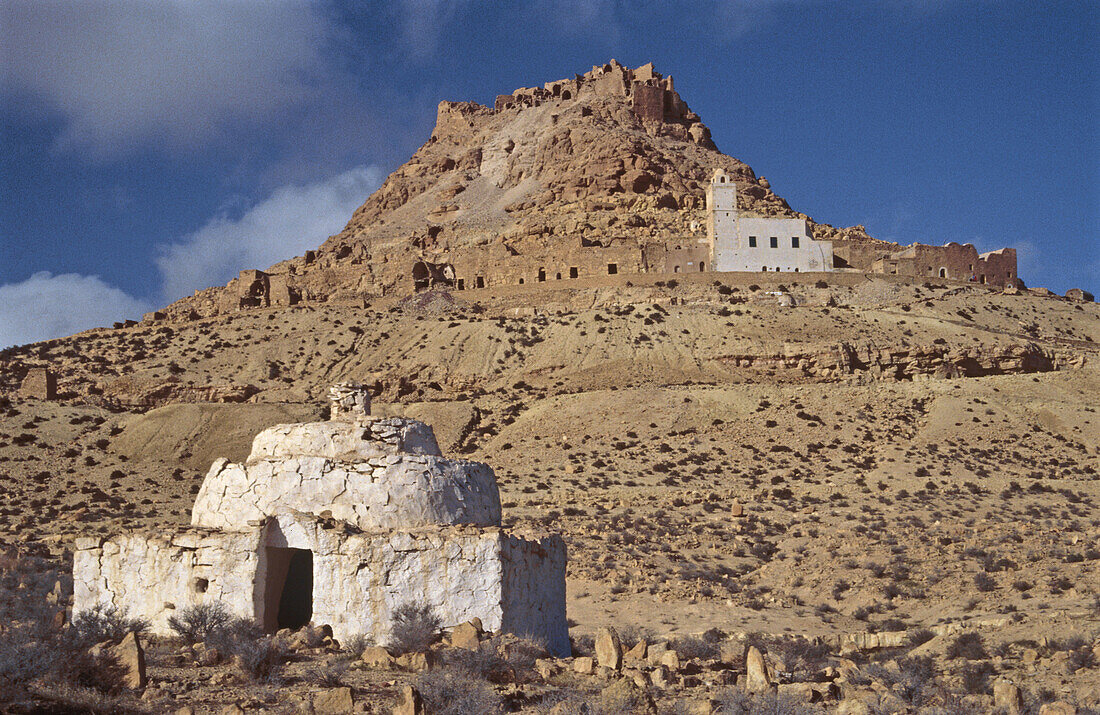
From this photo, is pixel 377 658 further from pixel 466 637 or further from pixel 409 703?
pixel 409 703

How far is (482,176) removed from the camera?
299 feet

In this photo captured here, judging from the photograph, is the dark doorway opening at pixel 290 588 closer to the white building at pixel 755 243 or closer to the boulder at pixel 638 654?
the boulder at pixel 638 654

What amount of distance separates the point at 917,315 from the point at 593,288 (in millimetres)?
16586

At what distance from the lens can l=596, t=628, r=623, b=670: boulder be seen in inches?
435

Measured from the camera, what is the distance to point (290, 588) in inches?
554

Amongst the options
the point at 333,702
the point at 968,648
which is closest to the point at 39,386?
the point at 333,702

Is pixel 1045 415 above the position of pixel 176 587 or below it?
above

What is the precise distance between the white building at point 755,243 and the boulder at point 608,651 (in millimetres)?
47331

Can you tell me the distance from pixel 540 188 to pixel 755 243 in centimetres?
2656

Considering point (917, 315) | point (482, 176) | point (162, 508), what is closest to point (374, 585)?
point (162, 508)

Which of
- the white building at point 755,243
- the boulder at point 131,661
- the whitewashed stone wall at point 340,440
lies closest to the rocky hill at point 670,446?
the boulder at point 131,661

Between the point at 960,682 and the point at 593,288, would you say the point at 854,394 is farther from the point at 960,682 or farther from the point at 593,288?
the point at 960,682

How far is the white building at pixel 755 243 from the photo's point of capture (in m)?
57.7

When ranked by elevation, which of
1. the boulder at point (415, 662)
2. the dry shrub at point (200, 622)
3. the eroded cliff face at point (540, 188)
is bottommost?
the boulder at point (415, 662)
